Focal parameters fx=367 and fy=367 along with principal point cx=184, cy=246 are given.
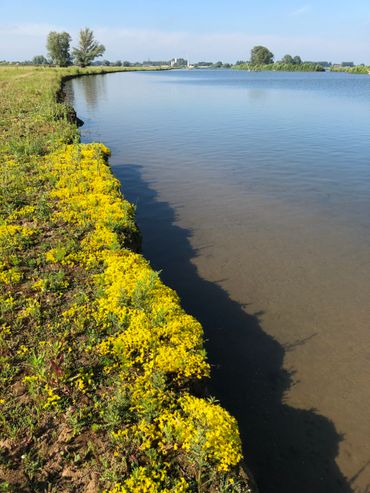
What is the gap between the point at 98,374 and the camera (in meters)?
8.34

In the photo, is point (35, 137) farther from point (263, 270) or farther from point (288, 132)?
point (288, 132)

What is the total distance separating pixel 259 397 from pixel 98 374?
4434mm

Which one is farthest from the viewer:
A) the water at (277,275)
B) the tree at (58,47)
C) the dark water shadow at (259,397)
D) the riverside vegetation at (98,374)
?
the tree at (58,47)

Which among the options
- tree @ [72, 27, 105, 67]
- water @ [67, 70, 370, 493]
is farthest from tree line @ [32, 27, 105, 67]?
water @ [67, 70, 370, 493]

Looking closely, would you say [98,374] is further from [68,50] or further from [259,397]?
[68,50]

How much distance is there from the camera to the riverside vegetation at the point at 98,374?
6.47m

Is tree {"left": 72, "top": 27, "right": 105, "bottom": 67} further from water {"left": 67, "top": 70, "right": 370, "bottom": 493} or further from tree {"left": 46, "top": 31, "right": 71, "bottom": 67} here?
water {"left": 67, "top": 70, "right": 370, "bottom": 493}

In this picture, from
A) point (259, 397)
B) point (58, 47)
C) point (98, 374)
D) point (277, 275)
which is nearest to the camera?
point (98, 374)

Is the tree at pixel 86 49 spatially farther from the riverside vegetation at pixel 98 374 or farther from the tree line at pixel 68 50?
the riverside vegetation at pixel 98 374

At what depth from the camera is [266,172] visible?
89.3 ft

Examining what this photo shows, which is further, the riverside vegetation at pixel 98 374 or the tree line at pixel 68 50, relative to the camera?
the tree line at pixel 68 50

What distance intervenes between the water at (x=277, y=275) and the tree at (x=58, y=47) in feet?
466

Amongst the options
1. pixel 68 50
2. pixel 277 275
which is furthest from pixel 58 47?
pixel 277 275

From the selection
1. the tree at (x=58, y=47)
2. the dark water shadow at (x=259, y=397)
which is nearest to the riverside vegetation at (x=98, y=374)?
the dark water shadow at (x=259, y=397)
